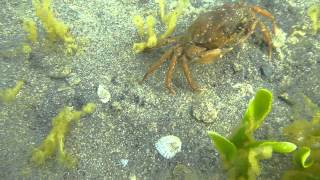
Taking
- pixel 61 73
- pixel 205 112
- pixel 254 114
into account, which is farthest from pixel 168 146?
pixel 61 73

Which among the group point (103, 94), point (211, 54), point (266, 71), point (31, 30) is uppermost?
point (31, 30)

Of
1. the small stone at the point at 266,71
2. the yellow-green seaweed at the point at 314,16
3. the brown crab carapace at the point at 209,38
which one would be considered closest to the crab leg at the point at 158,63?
the brown crab carapace at the point at 209,38

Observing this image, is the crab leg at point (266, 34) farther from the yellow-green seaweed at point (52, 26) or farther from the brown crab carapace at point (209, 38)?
the yellow-green seaweed at point (52, 26)

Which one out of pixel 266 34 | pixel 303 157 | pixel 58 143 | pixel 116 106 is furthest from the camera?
pixel 266 34

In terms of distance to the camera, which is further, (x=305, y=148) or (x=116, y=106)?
(x=116, y=106)

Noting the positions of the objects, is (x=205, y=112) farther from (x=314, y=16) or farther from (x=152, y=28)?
(x=314, y=16)

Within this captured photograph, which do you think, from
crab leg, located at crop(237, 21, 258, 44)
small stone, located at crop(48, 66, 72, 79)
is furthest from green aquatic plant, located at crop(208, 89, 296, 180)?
small stone, located at crop(48, 66, 72, 79)

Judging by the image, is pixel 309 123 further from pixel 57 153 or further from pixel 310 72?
pixel 57 153
